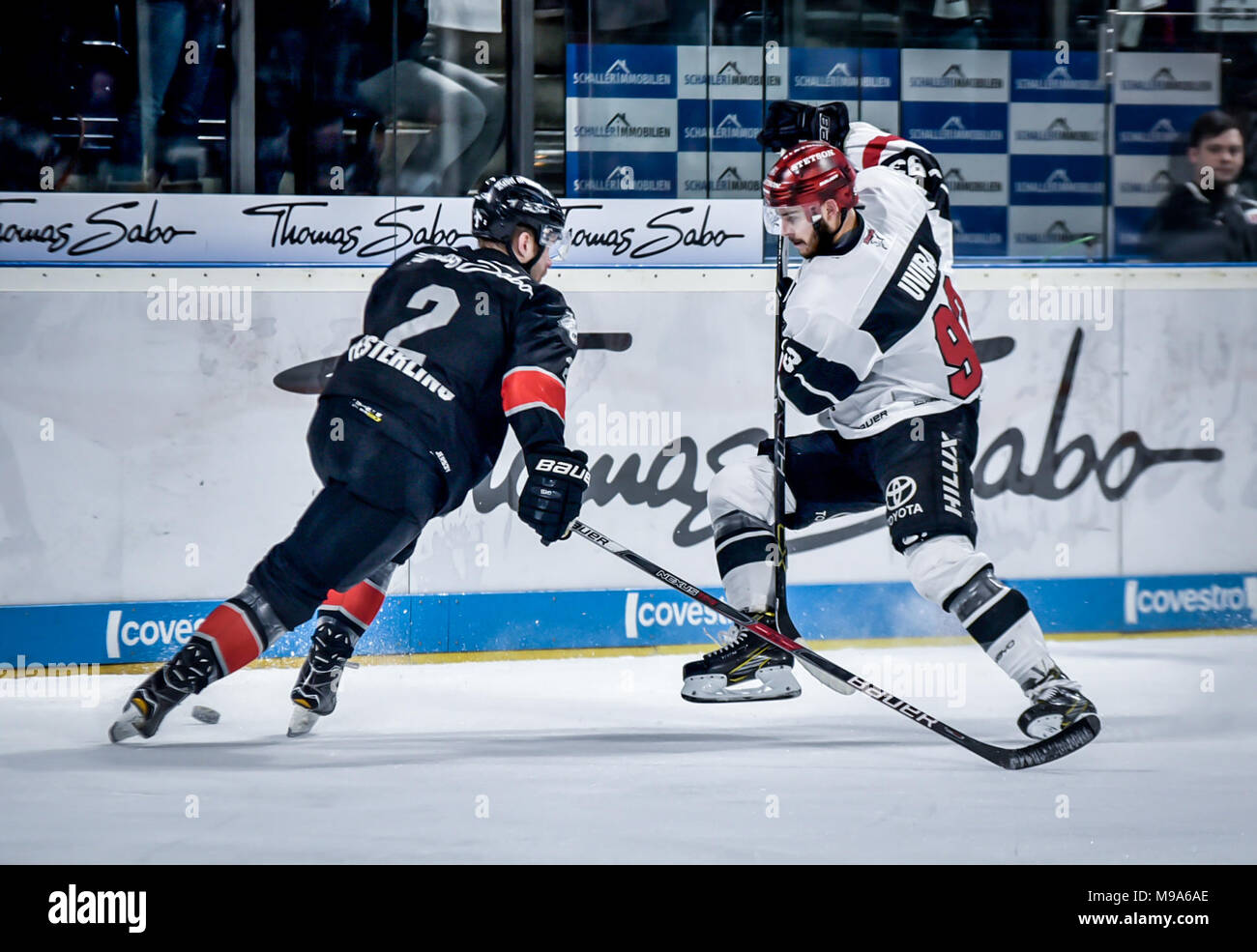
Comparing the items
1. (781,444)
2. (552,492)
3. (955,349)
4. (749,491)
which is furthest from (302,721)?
(955,349)

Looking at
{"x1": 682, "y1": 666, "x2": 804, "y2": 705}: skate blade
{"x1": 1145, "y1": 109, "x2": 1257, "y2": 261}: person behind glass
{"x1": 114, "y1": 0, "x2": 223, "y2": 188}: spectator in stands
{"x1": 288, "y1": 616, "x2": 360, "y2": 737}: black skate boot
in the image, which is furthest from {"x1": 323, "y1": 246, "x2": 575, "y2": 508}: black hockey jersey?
{"x1": 1145, "y1": 109, "x2": 1257, "y2": 261}: person behind glass

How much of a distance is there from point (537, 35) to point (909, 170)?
5.14ft

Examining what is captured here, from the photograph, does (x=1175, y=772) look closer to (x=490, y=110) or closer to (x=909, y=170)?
(x=909, y=170)

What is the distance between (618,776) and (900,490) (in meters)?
0.89

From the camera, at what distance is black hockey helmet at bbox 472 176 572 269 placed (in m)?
3.99

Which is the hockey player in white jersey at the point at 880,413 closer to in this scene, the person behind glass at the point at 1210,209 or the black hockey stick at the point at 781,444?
the black hockey stick at the point at 781,444

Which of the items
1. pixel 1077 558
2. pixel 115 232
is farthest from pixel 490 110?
pixel 1077 558

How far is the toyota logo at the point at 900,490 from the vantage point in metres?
3.41

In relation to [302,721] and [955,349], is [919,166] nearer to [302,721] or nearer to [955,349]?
[955,349]

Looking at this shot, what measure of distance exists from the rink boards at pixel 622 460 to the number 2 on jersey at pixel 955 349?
109 centimetres

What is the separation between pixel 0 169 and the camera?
4.34m

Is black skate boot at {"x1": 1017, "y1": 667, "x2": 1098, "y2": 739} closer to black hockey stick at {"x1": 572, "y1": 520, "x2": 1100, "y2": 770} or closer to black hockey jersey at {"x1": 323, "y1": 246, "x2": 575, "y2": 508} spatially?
black hockey stick at {"x1": 572, "y1": 520, "x2": 1100, "y2": 770}

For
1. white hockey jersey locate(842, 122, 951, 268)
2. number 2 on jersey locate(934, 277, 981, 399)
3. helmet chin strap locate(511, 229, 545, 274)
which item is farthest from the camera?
helmet chin strap locate(511, 229, 545, 274)

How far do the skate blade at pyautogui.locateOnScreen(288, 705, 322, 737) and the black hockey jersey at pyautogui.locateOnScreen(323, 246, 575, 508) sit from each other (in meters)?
0.60
